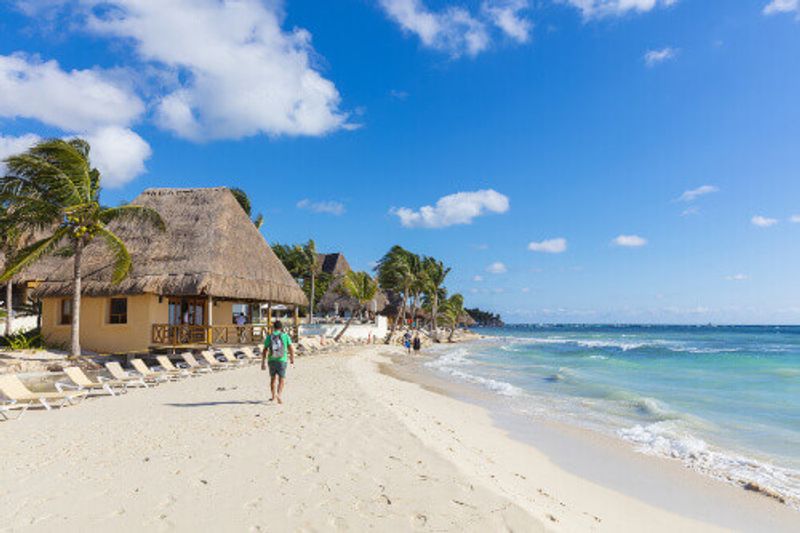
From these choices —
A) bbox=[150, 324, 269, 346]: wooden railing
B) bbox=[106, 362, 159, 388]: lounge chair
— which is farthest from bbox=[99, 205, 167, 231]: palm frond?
bbox=[106, 362, 159, 388]: lounge chair

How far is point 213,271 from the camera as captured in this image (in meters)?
16.5

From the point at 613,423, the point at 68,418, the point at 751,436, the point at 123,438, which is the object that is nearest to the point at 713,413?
the point at 751,436

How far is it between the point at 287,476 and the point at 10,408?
6.61 meters

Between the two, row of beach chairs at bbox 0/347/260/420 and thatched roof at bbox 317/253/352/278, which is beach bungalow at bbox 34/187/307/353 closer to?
row of beach chairs at bbox 0/347/260/420

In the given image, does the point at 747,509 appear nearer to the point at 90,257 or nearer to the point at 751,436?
the point at 751,436

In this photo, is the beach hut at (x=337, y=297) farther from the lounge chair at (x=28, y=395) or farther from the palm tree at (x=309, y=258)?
the lounge chair at (x=28, y=395)

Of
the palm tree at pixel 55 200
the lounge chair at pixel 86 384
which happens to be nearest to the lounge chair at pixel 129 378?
the lounge chair at pixel 86 384

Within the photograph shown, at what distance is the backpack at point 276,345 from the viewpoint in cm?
827

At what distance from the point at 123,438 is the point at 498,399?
896 centimetres

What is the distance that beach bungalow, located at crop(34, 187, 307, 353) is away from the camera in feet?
53.8

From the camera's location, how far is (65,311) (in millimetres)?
17766

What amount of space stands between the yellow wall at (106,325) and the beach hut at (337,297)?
21886 mm

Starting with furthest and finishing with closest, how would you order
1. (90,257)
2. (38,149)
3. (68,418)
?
(90,257) < (38,149) < (68,418)

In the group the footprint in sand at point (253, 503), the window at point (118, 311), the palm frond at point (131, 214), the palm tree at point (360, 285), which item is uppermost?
the palm frond at point (131, 214)
